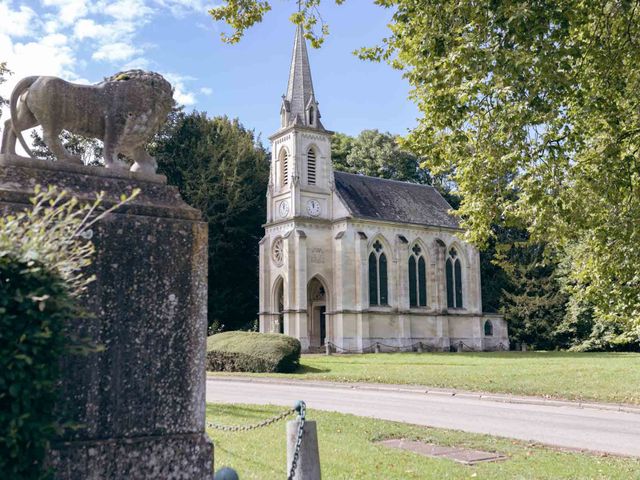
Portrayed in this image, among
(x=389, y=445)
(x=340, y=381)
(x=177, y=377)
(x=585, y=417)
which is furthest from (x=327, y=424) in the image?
(x=340, y=381)

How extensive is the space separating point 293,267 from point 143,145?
36.1 m

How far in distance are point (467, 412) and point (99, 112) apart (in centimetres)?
1195

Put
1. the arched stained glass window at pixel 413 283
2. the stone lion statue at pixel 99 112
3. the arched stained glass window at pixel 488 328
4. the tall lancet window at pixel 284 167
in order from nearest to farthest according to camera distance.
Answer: the stone lion statue at pixel 99 112
the tall lancet window at pixel 284 167
the arched stained glass window at pixel 413 283
the arched stained glass window at pixel 488 328

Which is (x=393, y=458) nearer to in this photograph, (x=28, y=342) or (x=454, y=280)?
(x=28, y=342)

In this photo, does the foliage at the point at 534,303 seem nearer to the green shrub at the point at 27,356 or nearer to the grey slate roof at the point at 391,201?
the grey slate roof at the point at 391,201

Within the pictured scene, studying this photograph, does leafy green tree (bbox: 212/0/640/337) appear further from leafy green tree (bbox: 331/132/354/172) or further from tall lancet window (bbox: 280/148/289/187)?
leafy green tree (bbox: 331/132/354/172)

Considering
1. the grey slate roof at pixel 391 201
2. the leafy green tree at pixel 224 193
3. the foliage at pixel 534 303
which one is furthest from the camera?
the foliage at pixel 534 303

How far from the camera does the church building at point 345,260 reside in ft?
137

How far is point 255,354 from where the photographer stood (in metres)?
25.7

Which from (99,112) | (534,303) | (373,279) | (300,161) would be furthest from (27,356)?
(534,303)

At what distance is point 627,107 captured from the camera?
11562 millimetres

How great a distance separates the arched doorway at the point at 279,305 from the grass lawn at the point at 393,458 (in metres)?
31.0

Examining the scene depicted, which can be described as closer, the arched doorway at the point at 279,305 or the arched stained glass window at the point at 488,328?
the arched doorway at the point at 279,305

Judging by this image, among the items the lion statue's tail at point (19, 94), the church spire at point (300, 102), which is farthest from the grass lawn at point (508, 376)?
the church spire at point (300, 102)
